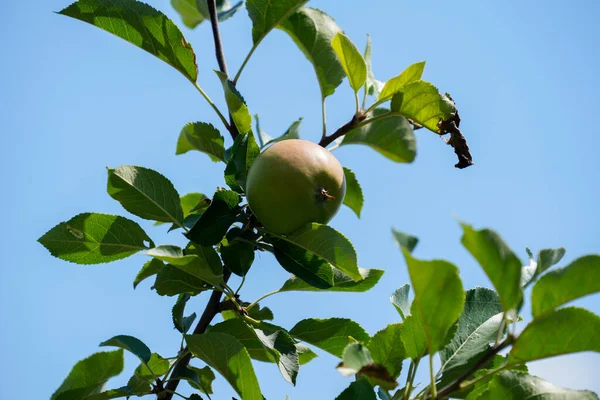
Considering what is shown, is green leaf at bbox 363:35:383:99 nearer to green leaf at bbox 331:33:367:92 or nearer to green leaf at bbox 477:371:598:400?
green leaf at bbox 331:33:367:92

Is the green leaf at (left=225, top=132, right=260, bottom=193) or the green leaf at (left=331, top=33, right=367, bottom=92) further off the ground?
the green leaf at (left=331, top=33, right=367, bottom=92)

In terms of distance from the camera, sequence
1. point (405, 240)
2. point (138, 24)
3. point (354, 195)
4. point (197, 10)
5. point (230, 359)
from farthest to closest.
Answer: point (197, 10)
point (354, 195)
point (138, 24)
point (230, 359)
point (405, 240)

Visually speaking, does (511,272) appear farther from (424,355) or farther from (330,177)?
(330,177)

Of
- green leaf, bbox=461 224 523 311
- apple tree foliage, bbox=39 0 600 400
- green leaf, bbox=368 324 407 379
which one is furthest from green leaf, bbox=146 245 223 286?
green leaf, bbox=461 224 523 311

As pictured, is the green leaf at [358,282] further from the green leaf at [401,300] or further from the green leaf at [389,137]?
the green leaf at [389,137]

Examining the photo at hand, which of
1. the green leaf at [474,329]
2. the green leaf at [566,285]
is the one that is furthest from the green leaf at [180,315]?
the green leaf at [566,285]

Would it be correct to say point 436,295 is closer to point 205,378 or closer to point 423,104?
point 423,104

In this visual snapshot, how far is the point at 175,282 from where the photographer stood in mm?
2090

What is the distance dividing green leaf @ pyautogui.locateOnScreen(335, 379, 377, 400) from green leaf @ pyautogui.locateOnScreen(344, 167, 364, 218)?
87cm

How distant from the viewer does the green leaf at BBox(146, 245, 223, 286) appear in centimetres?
181

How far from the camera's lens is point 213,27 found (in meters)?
2.32

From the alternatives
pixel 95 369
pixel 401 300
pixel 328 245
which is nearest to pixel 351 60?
pixel 328 245

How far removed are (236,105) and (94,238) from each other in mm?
650

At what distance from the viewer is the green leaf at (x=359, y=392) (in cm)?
164
